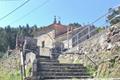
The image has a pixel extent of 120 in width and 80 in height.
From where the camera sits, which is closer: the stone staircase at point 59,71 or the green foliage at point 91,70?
the stone staircase at point 59,71

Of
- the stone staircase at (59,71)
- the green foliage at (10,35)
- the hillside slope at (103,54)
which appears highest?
the green foliage at (10,35)

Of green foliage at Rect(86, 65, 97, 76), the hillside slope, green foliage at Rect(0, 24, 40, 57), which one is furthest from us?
green foliage at Rect(0, 24, 40, 57)

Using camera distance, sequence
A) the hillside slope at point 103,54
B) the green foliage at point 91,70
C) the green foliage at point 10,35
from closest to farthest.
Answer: the hillside slope at point 103,54, the green foliage at point 91,70, the green foliage at point 10,35

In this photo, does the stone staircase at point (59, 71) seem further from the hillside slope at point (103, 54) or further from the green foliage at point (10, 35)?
the green foliage at point (10, 35)

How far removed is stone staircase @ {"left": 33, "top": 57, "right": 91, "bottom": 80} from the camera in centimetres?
1611

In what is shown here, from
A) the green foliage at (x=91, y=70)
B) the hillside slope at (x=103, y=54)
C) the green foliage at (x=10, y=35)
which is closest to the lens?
the hillside slope at (x=103, y=54)

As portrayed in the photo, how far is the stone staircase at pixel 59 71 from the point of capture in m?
16.1

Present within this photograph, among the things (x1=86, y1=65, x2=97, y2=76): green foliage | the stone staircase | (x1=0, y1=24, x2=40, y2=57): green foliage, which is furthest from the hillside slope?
(x1=0, y1=24, x2=40, y2=57): green foliage

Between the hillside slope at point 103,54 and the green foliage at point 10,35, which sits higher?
the green foliage at point 10,35

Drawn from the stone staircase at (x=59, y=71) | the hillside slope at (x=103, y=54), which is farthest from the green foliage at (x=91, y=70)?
the stone staircase at (x=59, y=71)

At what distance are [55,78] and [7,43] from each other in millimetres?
46143

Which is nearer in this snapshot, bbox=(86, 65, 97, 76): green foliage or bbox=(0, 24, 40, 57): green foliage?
bbox=(86, 65, 97, 76): green foliage

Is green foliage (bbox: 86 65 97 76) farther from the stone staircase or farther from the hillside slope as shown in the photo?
the stone staircase

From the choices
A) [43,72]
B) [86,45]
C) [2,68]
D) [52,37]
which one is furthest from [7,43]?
[43,72]
